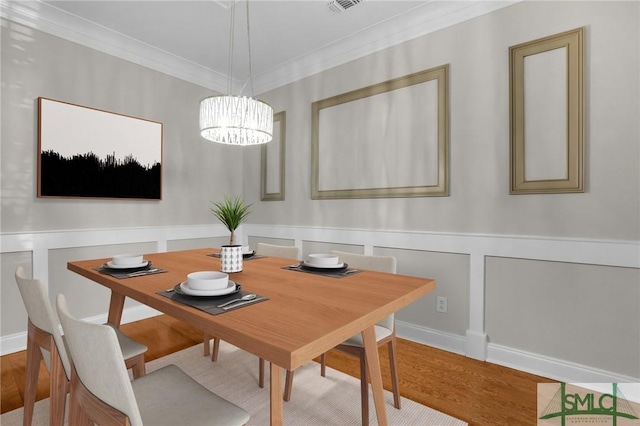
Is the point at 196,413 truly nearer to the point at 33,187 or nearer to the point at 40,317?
the point at 40,317

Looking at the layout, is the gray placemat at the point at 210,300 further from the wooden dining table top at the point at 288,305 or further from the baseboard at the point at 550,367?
the baseboard at the point at 550,367

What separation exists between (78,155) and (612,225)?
3.99 meters

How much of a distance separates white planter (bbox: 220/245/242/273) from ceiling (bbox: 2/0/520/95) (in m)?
2.04

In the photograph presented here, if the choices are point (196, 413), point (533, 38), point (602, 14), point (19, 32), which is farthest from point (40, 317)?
point (602, 14)

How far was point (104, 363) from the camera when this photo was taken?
81 cm

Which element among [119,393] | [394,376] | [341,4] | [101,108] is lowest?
[394,376]

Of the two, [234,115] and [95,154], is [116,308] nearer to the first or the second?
[234,115]

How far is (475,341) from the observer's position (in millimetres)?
2408

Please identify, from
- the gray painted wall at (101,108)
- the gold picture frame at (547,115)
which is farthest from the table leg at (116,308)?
the gold picture frame at (547,115)

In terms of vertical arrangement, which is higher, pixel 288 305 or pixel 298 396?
pixel 288 305

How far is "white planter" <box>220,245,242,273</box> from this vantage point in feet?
5.40

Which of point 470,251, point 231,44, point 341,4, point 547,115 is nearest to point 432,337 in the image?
point 470,251

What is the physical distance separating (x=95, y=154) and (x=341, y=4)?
249 cm

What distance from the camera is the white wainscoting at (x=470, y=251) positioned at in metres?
2.01
